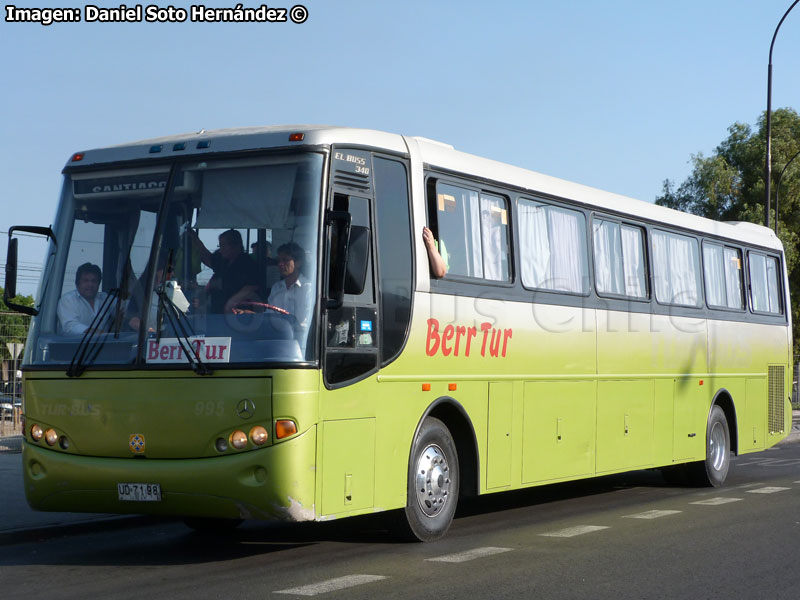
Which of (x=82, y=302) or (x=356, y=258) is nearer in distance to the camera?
(x=356, y=258)

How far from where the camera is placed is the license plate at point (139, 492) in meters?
8.52

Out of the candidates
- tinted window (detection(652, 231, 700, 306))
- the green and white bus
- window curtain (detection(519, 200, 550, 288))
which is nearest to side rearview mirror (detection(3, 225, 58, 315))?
the green and white bus

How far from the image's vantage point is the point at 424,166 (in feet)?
33.7

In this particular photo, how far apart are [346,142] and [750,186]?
170 ft

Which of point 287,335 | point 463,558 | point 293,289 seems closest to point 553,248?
point 463,558

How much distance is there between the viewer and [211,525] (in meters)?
11.0

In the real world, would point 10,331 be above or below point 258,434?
above

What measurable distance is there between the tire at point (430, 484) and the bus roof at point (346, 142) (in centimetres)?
239

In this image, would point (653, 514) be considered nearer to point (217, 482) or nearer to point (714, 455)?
point (714, 455)

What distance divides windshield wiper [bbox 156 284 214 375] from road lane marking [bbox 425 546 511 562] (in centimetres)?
233

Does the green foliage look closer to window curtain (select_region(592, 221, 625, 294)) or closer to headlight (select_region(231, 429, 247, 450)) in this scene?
window curtain (select_region(592, 221, 625, 294))

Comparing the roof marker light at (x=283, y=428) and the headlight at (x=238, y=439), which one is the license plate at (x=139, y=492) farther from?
the roof marker light at (x=283, y=428)

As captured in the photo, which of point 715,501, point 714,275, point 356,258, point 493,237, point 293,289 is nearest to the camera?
point 293,289

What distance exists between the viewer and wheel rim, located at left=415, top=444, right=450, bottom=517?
32.7 ft
